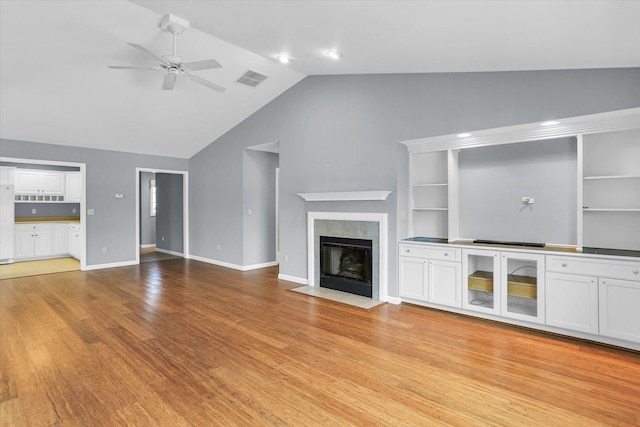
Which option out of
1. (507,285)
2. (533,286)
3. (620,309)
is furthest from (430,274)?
(620,309)

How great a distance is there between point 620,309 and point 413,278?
2004 mm

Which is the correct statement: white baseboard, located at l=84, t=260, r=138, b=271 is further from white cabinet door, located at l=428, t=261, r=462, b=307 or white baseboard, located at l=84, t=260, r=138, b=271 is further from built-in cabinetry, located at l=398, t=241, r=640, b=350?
white cabinet door, located at l=428, t=261, r=462, b=307

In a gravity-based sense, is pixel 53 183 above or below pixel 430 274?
above

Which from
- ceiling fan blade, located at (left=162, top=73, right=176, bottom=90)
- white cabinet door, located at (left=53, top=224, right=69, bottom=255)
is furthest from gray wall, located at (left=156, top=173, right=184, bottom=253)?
ceiling fan blade, located at (left=162, top=73, right=176, bottom=90)

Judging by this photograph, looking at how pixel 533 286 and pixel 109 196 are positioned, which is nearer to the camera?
pixel 533 286

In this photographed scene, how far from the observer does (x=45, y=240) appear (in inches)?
316

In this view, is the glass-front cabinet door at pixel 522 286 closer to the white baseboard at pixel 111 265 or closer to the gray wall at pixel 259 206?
the gray wall at pixel 259 206

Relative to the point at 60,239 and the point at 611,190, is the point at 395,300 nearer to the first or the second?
the point at 611,190

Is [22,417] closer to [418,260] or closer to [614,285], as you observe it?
[418,260]

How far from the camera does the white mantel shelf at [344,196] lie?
456cm

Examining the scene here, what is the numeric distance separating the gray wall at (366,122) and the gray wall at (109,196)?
172 centimetres

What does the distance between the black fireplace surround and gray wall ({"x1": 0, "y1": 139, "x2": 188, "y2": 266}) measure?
4.66 m

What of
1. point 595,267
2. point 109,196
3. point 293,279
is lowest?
point 293,279

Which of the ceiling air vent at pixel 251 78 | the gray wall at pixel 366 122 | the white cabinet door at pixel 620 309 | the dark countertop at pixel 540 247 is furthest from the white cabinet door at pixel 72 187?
the white cabinet door at pixel 620 309
